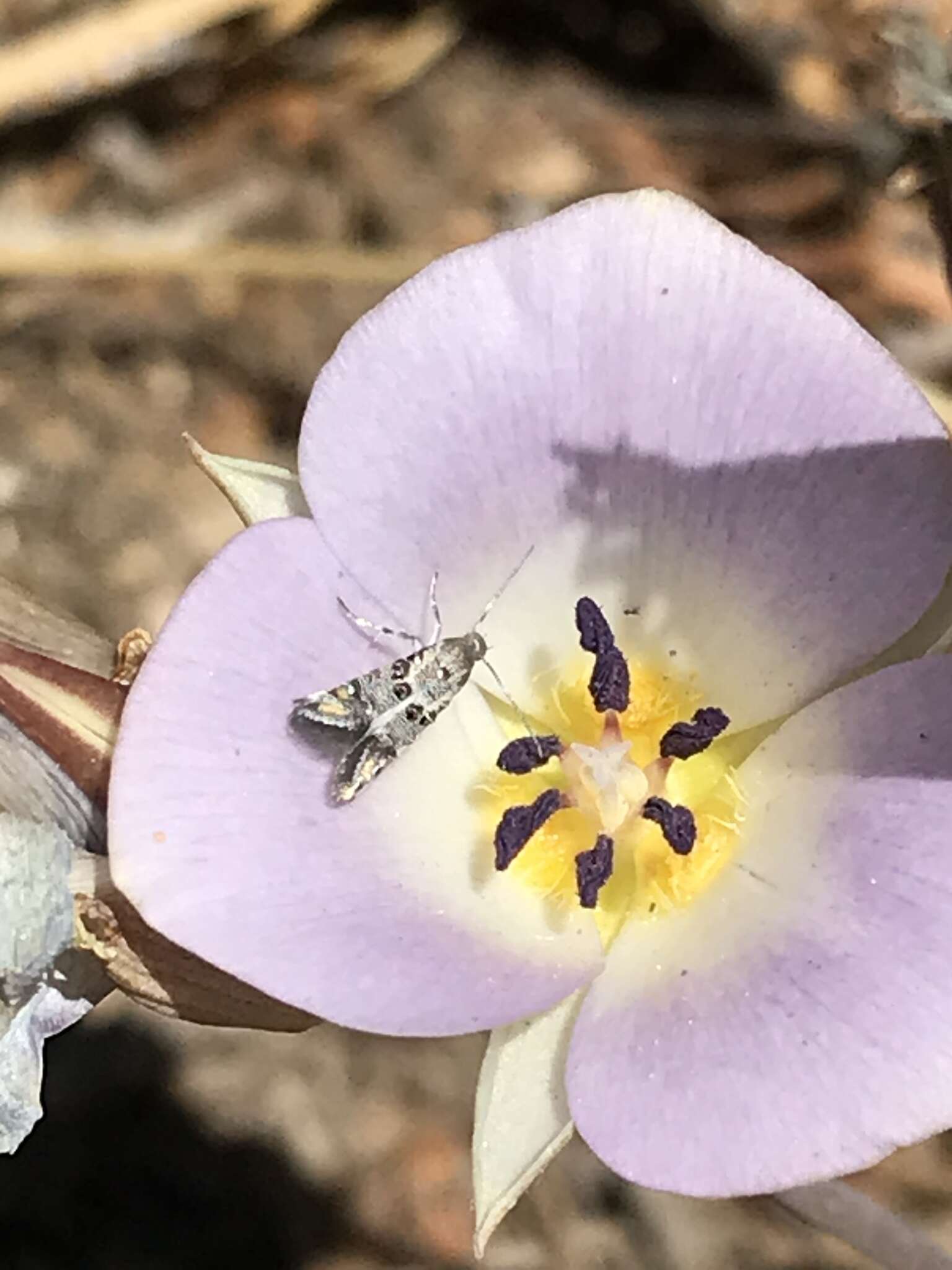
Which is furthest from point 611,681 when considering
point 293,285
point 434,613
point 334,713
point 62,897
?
point 293,285

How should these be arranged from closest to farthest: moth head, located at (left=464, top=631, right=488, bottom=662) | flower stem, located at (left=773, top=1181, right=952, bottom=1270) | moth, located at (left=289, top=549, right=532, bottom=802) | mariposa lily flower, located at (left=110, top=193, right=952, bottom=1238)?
mariposa lily flower, located at (left=110, top=193, right=952, bottom=1238) → moth, located at (left=289, top=549, right=532, bottom=802) → moth head, located at (left=464, top=631, right=488, bottom=662) → flower stem, located at (left=773, top=1181, right=952, bottom=1270)

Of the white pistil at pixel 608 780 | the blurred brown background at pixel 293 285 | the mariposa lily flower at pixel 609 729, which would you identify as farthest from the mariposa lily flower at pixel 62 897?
the blurred brown background at pixel 293 285

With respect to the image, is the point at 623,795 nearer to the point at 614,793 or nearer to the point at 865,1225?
the point at 614,793

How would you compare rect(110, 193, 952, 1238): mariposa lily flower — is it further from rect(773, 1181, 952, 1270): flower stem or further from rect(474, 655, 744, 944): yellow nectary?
rect(773, 1181, 952, 1270): flower stem

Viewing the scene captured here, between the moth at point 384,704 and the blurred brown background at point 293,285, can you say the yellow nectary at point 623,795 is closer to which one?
the moth at point 384,704

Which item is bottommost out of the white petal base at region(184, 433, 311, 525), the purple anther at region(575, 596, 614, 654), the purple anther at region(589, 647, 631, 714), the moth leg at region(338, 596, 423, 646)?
the purple anther at region(589, 647, 631, 714)

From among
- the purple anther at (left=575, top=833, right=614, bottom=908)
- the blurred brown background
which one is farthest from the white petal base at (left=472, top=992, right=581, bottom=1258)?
the blurred brown background
